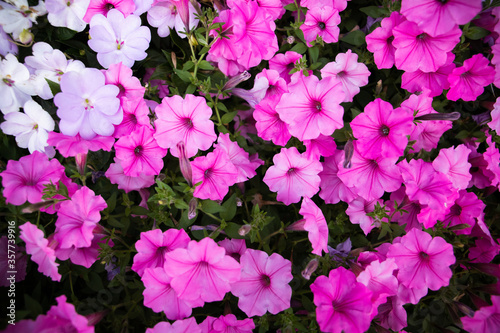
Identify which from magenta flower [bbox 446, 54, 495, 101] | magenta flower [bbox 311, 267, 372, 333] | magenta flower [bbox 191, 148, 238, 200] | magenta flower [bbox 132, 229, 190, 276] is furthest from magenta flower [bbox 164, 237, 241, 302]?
magenta flower [bbox 446, 54, 495, 101]

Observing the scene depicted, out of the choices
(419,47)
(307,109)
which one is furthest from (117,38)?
(419,47)

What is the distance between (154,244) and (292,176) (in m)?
0.54

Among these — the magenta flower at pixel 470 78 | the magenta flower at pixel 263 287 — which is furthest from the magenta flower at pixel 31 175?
the magenta flower at pixel 470 78

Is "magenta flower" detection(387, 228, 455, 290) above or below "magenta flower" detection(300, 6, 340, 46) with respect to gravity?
below

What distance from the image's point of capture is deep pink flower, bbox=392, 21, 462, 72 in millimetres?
1229

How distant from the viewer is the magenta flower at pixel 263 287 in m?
1.12

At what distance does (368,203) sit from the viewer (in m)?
1.30

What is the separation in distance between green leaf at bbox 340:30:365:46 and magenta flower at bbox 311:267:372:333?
0.91 metres

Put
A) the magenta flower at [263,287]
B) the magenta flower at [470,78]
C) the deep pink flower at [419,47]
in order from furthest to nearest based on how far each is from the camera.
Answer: the magenta flower at [470,78], the deep pink flower at [419,47], the magenta flower at [263,287]

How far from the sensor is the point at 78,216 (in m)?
1.10

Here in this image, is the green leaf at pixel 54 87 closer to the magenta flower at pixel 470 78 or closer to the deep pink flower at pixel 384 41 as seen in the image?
the deep pink flower at pixel 384 41

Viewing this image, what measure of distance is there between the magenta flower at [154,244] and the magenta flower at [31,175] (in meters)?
0.37

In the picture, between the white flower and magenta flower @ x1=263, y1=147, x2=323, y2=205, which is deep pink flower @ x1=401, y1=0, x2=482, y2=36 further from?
the white flower

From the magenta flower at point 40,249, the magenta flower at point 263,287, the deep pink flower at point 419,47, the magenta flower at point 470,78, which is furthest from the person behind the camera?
the magenta flower at point 470,78
